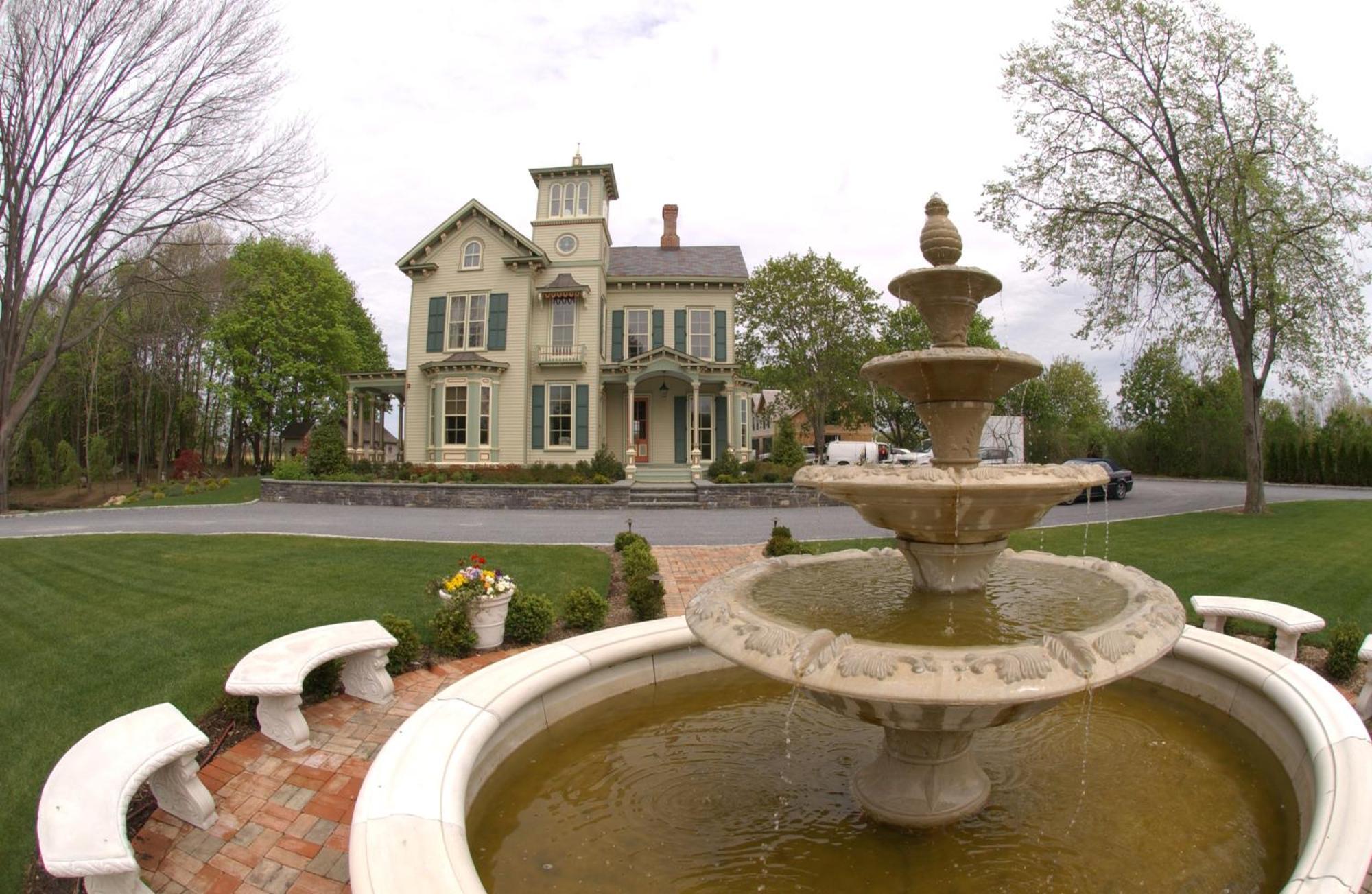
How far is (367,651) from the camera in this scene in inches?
204

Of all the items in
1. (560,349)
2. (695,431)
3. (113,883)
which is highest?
(560,349)

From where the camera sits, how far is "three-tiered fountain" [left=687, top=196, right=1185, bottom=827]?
2.88 m

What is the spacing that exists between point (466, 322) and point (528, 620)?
22126 mm

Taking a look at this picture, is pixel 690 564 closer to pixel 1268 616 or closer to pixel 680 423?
pixel 1268 616

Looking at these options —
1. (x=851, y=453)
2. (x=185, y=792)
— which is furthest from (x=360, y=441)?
(x=185, y=792)

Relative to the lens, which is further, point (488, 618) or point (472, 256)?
point (472, 256)

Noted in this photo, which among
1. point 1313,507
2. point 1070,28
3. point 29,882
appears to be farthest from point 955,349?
point 1313,507

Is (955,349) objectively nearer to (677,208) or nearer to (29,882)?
(29,882)

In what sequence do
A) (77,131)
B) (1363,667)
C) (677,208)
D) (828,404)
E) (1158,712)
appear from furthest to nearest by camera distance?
(828,404), (677,208), (77,131), (1363,667), (1158,712)

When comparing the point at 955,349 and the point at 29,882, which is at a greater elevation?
the point at 955,349

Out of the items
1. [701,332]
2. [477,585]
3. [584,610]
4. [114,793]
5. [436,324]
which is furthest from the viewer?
[701,332]

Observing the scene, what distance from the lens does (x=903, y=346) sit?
4031cm

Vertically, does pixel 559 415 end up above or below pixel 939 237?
above

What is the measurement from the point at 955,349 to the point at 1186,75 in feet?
60.5
